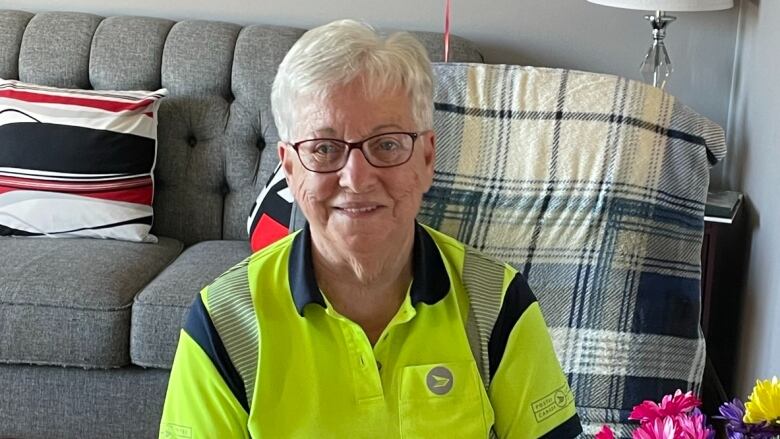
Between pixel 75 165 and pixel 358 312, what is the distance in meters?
1.49

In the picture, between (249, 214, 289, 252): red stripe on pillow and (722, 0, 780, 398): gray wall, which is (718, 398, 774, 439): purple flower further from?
(249, 214, 289, 252): red stripe on pillow

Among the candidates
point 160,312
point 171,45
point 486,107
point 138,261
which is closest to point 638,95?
point 486,107

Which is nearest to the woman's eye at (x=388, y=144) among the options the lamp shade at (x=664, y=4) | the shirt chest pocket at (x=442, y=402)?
the shirt chest pocket at (x=442, y=402)

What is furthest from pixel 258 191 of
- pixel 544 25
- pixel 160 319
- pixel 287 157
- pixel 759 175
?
pixel 287 157

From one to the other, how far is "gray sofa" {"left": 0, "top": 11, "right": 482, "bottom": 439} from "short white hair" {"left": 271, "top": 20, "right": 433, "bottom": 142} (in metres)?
1.06

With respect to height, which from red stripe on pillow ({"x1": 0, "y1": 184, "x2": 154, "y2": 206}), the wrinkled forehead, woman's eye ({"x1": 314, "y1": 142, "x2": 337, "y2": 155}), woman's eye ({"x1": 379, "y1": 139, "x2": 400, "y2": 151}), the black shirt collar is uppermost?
the wrinkled forehead

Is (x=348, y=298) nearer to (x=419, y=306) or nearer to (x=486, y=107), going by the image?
(x=419, y=306)

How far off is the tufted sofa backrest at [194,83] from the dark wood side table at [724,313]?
2.71ft

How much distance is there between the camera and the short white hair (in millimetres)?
1133

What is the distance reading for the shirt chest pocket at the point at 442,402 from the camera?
3.88ft

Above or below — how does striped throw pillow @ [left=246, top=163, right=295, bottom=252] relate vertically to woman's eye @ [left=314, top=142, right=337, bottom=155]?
below

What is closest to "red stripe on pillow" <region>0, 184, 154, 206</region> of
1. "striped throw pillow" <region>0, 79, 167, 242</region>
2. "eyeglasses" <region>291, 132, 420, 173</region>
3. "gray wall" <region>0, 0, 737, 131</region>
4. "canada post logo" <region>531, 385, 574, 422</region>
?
"striped throw pillow" <region>0, 79, 167, 242</region>

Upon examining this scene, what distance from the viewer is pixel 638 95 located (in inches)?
68.4

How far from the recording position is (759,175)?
89.4 inches
